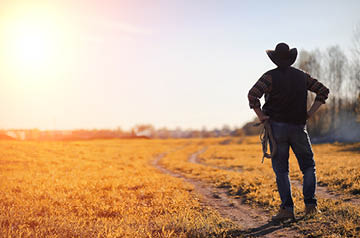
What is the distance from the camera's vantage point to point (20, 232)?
3.91m

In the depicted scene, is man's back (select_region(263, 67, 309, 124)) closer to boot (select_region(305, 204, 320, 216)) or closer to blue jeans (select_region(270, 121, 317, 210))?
blue jeans (select_region(270, 121, 317, 210))

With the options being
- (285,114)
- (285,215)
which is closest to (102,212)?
(285,215)

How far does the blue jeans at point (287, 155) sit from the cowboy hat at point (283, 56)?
106 centimetres

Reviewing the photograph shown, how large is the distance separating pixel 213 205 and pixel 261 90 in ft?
10.9

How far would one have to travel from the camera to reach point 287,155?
508 centimetres

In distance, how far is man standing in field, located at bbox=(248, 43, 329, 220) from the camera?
496 centimetres

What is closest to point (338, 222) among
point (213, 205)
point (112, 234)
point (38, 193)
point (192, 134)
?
point (213, 205)

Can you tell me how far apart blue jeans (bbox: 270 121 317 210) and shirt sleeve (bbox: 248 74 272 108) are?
525mm

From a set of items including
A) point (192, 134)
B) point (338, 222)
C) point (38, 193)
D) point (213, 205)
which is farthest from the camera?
point (192, 134)

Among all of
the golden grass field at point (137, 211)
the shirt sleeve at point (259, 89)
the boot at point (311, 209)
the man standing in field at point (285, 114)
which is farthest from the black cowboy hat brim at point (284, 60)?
the golden grass field at point (137, 211)

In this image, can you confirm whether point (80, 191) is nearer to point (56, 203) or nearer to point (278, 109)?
point (56, 203)

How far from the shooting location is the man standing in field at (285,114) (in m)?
4.96

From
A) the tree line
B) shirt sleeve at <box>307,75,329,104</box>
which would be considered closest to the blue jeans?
shirt sleeve at <box>307,75,329,104</box>

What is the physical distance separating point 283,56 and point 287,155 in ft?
→ 5.72
